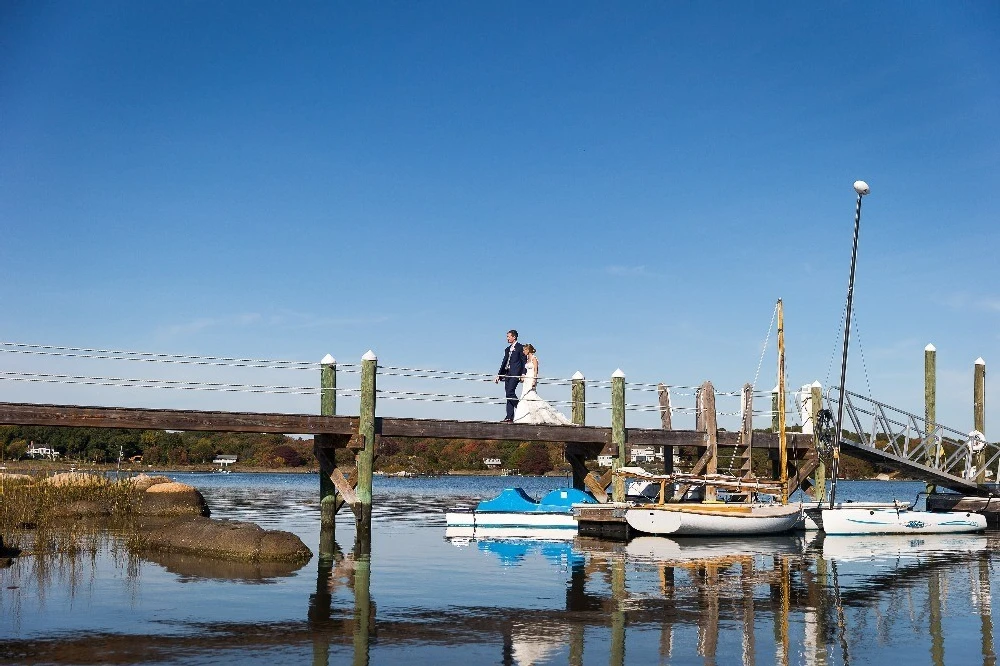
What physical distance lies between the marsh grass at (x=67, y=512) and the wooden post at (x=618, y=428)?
1170 cm

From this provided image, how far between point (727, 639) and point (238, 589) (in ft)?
22.7

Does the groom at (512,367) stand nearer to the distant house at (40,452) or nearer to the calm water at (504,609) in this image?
the calm water at (504,609)

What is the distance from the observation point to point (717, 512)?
24578 mm

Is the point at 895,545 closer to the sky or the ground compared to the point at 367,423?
closer to the ground

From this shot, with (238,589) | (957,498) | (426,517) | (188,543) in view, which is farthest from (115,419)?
(957,498)

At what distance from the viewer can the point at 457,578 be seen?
16.4 m

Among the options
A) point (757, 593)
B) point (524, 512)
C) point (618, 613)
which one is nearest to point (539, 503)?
point (524, 512)

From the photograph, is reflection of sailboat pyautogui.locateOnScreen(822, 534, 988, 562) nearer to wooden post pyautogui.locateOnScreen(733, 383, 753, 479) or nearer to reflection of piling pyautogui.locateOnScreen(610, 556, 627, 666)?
wooden post pyautogui.locateOnScreen(733, 383, 753, 479)

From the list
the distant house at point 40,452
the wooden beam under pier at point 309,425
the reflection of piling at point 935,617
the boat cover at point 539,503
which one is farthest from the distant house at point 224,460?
the reflection of piling at point 935,617

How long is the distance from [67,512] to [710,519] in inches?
635

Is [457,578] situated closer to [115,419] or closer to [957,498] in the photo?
[115,419]

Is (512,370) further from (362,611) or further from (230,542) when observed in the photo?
(362,611)

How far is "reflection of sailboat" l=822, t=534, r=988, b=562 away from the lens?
72.5 feet

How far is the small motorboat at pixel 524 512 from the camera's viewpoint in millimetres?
26250
